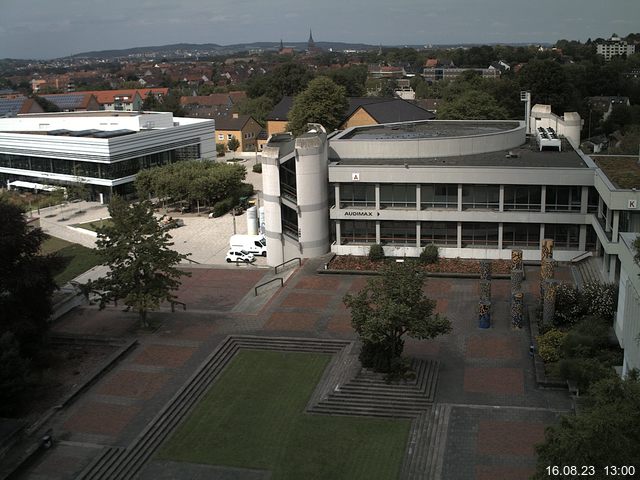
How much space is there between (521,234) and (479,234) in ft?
7.65

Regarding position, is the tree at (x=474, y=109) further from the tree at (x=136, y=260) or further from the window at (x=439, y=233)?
the tree at (x=136, y=260)

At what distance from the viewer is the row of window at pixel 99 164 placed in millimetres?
65188

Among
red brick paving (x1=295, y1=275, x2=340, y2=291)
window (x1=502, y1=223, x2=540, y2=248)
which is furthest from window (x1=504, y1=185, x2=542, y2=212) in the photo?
red brick paving (x1=295, y1=275, x2=340, y2=291)

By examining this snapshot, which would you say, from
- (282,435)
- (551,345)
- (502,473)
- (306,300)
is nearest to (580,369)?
(551,345)

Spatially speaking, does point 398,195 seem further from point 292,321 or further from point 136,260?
point 136,260

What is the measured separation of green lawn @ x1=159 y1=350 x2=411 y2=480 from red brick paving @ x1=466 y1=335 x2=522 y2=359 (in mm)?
6117

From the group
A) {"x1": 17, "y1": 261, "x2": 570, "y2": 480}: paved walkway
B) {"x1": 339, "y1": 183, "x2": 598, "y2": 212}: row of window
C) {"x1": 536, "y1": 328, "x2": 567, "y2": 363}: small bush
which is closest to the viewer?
{"x1": 17, "y1": 261, "x2": 570, "y2": 480}: paved walkway

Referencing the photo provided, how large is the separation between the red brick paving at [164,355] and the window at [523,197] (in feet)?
66.0

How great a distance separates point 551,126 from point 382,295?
38094 millimetres

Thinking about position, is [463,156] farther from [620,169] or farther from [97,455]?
[97,455]

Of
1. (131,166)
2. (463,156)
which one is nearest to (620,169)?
(463,156)

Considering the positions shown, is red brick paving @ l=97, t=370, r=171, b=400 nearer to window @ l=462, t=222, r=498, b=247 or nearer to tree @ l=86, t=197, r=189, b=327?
tree @ l=86, t=197, r=189, b=327

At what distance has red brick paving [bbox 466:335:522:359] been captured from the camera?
2836 centimetres

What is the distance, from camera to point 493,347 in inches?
1144
